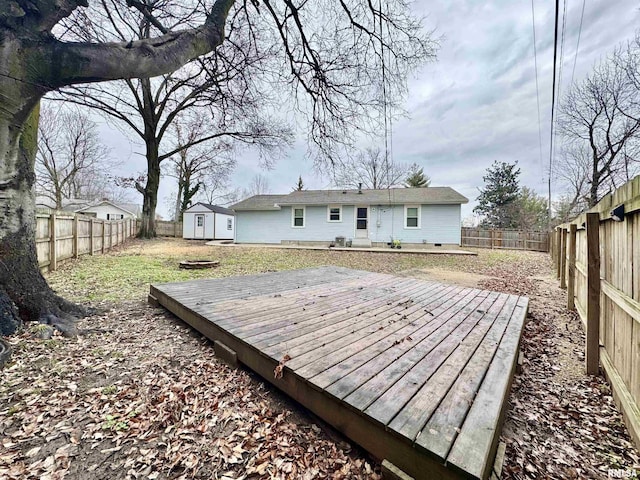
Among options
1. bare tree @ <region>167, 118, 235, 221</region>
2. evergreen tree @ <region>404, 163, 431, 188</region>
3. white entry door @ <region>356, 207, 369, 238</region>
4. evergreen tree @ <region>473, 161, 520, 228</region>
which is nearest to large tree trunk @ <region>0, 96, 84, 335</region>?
white entry door @ <region>356, 207, 369, 238</region>

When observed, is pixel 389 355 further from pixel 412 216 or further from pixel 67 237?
pixel 412 216

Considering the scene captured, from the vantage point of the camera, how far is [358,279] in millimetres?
5789

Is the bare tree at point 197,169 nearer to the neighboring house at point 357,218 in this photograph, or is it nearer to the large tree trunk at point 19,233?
the neighboring house at point 357,218

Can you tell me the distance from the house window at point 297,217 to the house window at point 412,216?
587 centimetres

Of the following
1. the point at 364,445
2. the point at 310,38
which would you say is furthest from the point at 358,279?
the point at 310,38

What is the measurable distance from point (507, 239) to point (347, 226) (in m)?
11.0

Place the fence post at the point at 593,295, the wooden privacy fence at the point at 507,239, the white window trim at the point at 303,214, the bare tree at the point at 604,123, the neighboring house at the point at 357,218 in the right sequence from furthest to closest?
the wooden privacy fence at the point at 507,239, the white window trim at the point at 303,214, the neighboring house at the point at 357,218, the bare tree at the point at 604,123, the fence post at the point at 593,295

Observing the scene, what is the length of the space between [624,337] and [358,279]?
3.93m

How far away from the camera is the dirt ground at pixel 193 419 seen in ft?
5.27

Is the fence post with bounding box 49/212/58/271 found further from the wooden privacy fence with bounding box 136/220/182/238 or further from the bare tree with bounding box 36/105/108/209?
the bare tree with bounding box 36/105/108/209

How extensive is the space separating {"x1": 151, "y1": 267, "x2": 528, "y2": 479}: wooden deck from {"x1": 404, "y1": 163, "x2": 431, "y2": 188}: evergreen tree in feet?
85.5

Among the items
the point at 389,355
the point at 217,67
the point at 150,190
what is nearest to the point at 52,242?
the point at 217,67

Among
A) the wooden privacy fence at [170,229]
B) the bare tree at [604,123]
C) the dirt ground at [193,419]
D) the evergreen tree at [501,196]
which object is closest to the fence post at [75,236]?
the dirt ground at [193,419]

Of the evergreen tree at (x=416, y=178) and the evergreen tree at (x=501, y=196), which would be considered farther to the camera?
the evergreen tree at (x=416, y=178)
